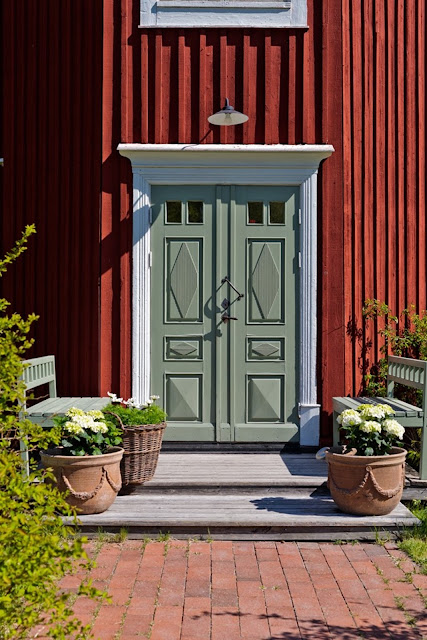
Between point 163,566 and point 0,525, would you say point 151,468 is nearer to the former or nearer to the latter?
point 163,566

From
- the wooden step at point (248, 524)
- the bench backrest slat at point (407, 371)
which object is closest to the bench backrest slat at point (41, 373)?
the wooden step at point (248, 524)

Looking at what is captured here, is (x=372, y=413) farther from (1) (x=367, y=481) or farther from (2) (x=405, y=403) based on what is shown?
(2) (x=405, y=403)

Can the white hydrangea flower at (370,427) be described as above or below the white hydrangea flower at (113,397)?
below

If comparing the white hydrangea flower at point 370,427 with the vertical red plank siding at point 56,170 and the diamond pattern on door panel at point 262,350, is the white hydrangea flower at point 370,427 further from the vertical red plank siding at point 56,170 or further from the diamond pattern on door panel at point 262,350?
the vertical red plank siding at point 56,170

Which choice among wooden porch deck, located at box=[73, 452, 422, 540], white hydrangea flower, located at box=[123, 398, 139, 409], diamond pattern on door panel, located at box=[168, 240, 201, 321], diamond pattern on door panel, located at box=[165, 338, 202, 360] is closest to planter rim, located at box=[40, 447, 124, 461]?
wooden porch deck, located at box=[73, 452, 422, 540]

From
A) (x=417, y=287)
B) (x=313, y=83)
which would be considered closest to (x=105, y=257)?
(x=313, y=83)

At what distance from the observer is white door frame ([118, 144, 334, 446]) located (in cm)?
673

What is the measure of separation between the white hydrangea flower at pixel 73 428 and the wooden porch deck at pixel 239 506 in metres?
0.60

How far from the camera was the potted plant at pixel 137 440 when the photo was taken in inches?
223

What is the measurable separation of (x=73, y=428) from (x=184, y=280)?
7.12 feet

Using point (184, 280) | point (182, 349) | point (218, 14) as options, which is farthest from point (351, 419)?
point (218, 14)

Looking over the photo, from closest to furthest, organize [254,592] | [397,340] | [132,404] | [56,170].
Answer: [254,592], [132,404], [397,340], [56,170]

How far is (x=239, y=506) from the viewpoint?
545 centimetres

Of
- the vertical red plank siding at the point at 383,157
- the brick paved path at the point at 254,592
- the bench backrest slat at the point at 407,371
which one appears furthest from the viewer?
the vertical red plank siding at the point at 383,157
